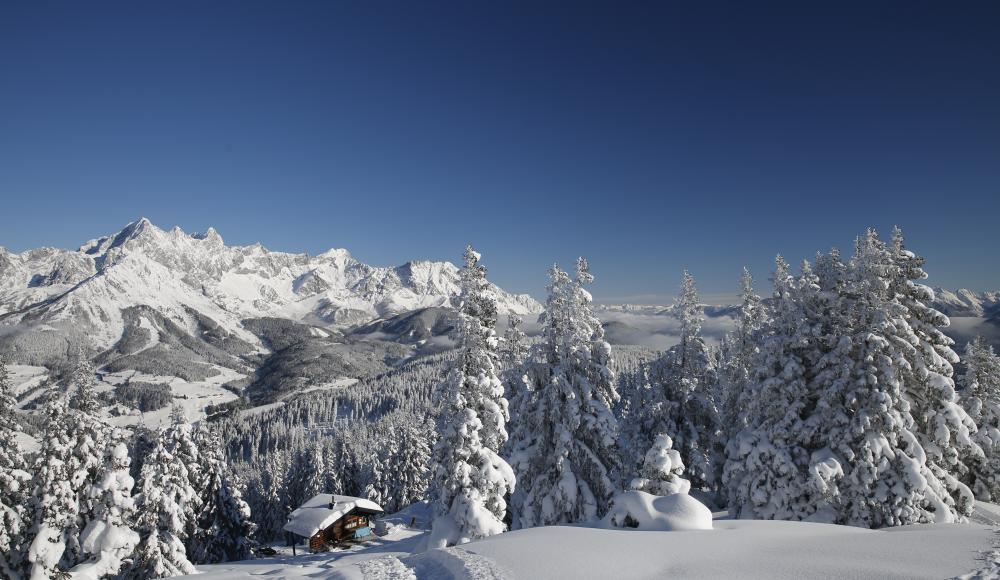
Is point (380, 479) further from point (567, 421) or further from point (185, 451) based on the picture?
point (567, 421)

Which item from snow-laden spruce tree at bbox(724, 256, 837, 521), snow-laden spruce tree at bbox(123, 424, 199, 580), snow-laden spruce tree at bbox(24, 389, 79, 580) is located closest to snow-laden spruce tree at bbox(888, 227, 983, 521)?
snow-laden spruce tree at bbox(724, 256, 837, 521)

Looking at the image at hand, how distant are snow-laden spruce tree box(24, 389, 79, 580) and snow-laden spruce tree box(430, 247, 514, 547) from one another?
49.7 feet

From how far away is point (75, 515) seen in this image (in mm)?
20375

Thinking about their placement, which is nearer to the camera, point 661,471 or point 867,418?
point 661,471

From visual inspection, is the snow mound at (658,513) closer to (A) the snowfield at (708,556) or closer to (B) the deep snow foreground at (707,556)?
(B) the deep snow foreground at (707,556)

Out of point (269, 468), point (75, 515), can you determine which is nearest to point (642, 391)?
point (75, 515)

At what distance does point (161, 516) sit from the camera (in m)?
26.2

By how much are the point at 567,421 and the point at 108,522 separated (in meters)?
20.2

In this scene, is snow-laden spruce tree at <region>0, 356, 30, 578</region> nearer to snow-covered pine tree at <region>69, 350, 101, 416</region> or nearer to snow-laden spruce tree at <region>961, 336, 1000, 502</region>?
snow-covered pine tree at <region>69, 350, 101, 416</region>

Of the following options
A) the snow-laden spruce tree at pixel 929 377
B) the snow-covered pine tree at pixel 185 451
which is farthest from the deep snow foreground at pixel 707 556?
the snow-covered pine tree at pixel 185 451

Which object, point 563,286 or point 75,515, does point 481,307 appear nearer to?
point 563,286

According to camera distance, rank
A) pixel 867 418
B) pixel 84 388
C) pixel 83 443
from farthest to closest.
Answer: pixel 84 388
pixel 83 443
pixel 867 418

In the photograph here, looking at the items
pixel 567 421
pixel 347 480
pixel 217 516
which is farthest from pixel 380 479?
pixel 567 421

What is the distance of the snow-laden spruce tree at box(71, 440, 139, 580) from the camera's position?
20.4 metres
